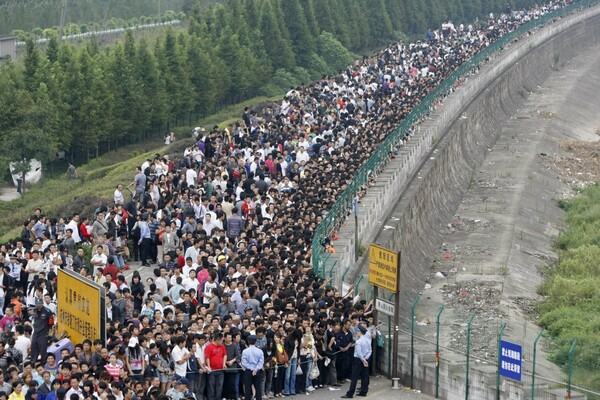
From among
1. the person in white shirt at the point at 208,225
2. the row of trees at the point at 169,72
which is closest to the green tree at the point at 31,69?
the row of trees at the point at 169,72

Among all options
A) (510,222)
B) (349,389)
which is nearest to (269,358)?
(349,389)

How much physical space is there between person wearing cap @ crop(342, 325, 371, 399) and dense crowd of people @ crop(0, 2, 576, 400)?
0.08 ft

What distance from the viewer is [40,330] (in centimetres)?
2088

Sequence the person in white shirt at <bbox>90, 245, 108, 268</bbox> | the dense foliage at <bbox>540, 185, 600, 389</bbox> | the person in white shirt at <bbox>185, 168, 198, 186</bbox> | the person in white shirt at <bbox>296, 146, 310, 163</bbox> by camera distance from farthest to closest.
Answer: the person in white shirt at <bbox>296, 146, 310, 163</bbox>
the person in white shirt at <bbox>185, 168, 198, 186</bbox>
the dense foliage at <bbox>540, 185, 600, 389</bbox>
the person in white shirt at <bbox>90, 245, 108, 268</bbox>

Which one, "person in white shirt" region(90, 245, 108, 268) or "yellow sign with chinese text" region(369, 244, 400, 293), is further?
"person in white shirt" region(90, 245, 108, 268)

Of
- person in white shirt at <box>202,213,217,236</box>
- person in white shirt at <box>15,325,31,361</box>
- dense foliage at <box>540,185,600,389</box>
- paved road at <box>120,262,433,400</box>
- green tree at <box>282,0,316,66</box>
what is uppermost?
person in white shirt at <box>15,325,31,361</box>

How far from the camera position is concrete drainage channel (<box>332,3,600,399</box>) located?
23172mm

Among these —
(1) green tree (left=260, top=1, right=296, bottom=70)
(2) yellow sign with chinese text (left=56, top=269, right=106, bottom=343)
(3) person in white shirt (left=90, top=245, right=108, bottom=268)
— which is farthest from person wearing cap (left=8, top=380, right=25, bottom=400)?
(1) green tree (left=260, top=1, right=296, bottom=70)

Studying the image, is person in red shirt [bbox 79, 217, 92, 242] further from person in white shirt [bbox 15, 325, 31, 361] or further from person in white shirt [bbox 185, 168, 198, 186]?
person in white shirt [bbox 15, 325, 31, 361]

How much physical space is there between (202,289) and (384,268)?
307cm

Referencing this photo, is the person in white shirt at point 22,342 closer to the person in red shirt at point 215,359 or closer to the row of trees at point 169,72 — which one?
the person in red shirt at point 215,359

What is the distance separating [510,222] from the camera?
4525 cm

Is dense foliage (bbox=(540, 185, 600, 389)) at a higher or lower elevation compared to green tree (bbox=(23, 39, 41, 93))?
lower

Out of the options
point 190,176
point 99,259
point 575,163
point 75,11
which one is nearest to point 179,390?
point 99,259
